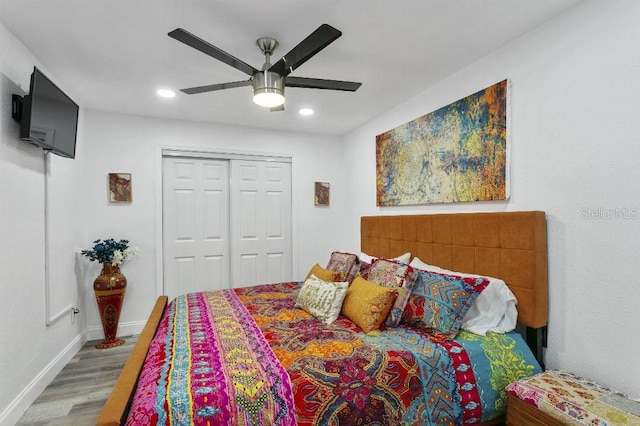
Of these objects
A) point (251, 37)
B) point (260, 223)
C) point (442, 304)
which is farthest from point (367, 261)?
point (251, 37)

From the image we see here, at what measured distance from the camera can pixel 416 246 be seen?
115 inches

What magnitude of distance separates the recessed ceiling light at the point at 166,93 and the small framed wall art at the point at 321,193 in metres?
2.08

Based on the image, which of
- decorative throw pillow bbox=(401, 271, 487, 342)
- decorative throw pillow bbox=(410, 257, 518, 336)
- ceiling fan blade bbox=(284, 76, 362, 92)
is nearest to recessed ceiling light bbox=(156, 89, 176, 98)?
ceiling fan blade bbox=(284, 76, 362, 92)

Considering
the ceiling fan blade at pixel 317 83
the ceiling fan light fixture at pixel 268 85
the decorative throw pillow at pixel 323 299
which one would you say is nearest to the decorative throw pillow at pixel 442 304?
the decorative throw pillow at pixel 323 299

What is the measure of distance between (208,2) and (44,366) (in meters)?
2.89

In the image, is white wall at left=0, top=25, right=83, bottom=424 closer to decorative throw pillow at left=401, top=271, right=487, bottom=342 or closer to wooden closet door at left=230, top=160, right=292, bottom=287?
wooden closet door at left=230, top=160, right=292, bottom=287

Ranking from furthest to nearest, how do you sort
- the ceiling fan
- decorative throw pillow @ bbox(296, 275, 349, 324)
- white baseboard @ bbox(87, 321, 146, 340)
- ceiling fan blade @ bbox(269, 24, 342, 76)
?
white baseboard @ bbox(87, 321, 146, 340) < decorative throw pillow @ bbox(296, 275, 349, 324) < the ceiling fan < ceiling fan blade @ bbox(269, 24, 342, 76)

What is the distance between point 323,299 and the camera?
2357 millimetres

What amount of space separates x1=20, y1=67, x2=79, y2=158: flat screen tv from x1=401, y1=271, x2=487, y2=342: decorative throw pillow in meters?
2.74

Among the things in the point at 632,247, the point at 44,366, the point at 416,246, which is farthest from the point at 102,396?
the point at 632,247

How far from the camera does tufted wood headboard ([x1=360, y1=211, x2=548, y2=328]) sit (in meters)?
1.98

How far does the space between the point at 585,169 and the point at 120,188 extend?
13.4 ft

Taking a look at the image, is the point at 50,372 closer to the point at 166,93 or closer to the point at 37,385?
the point at 37,385

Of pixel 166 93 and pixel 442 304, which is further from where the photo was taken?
pixel 166 93
